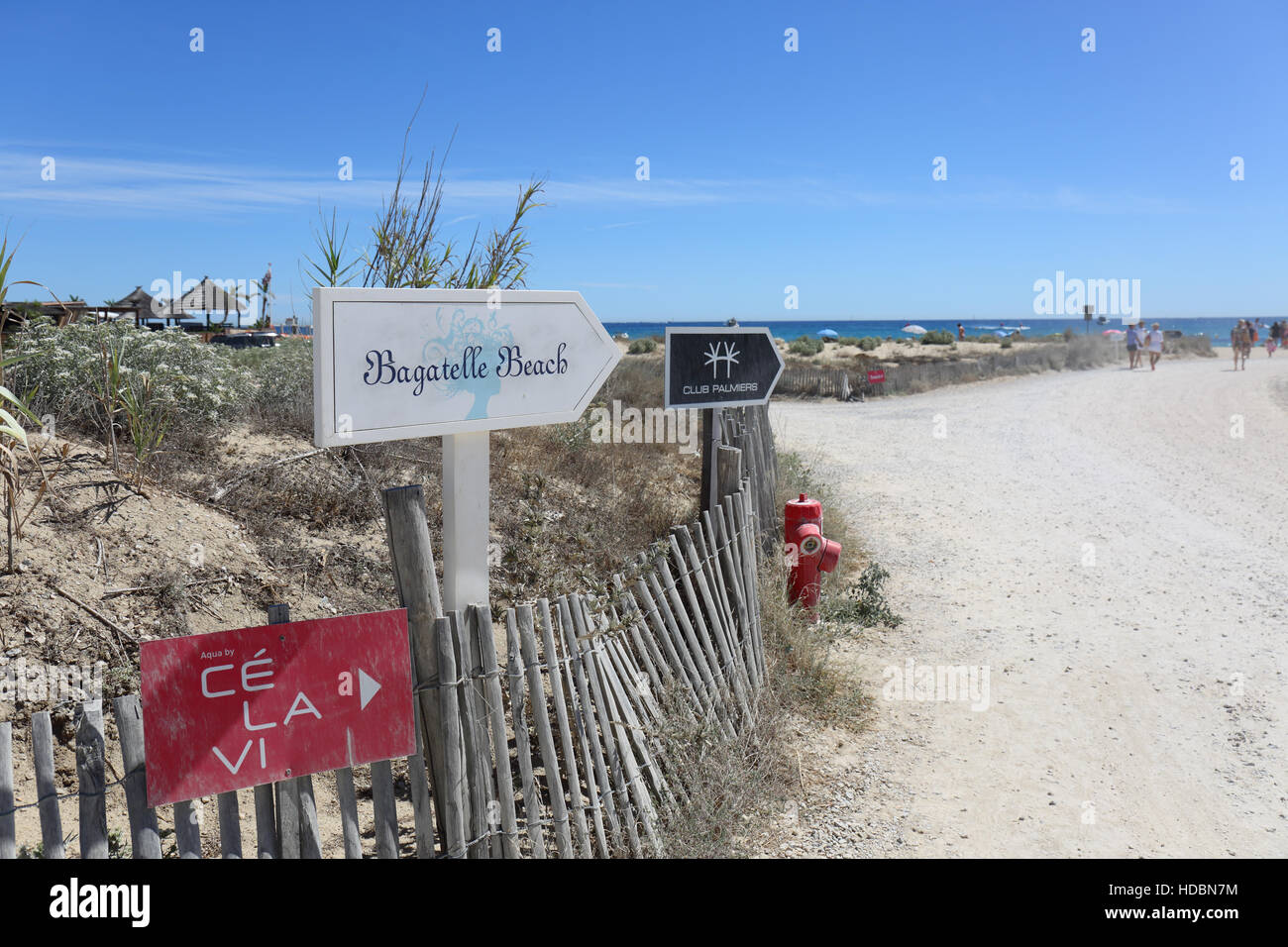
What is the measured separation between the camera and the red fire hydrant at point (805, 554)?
628 centimetres

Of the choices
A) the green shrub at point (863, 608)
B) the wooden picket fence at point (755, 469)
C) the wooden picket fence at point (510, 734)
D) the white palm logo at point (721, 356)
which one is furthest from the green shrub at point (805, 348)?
the wooden picket fence at point (510, 734)

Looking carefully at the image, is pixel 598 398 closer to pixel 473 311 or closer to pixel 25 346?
pixel 25 346

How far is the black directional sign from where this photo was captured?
5691mm

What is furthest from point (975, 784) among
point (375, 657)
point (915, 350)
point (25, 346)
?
point (915, 350)

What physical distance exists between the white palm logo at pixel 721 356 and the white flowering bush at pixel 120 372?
3.47m

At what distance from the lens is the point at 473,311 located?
2.91 metres

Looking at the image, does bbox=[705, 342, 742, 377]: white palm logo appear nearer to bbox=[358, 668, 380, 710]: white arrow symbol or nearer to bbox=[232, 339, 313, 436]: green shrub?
bbox=[232, 339, 313, 436]: green shrub

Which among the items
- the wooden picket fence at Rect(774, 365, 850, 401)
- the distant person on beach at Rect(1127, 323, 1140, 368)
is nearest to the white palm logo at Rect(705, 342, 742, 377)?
the wooden picket fence at Rect(774, 365, 850, 401)

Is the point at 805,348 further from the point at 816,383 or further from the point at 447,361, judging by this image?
the point at 447,361

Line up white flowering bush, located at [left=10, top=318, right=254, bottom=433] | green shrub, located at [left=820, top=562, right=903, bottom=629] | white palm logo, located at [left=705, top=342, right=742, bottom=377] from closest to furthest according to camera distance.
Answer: white flowering bush, located at [left=10, top=318, right=254, bottom=433] → white palm logo, located at [left=705, top=342, right=742, bottom=377] → green shrub, located at [left=820, top=562, right=903, bottom=629]

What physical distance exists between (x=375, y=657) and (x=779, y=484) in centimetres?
670

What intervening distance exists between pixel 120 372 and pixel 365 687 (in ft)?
14.3

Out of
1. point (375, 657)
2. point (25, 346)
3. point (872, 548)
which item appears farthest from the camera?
point (872, 548)

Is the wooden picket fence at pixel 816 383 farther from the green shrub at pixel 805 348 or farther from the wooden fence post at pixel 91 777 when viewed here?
the wooden fence post at pixel 91 777
